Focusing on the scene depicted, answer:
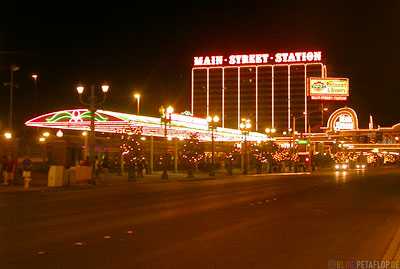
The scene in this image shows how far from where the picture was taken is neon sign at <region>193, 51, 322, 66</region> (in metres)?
170

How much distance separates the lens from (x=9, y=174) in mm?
29656

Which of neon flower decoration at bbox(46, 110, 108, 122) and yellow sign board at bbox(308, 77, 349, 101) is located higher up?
yellow sign board at bbox(308, 77, 349, 101)

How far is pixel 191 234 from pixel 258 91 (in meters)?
174

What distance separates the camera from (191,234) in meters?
11.8

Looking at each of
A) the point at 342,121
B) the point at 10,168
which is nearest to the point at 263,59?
the point at 342,121

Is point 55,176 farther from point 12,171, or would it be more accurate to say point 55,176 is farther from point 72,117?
point 72,117

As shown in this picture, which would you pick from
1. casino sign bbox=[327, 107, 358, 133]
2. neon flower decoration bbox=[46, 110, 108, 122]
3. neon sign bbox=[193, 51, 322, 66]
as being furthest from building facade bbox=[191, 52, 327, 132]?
neon flower decoration bbox=[46, 110, 108, 122]

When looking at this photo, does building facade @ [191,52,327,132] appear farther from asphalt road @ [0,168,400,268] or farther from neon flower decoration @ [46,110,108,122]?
asphalt road @ [0,168,400,268]

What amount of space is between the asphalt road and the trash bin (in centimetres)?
1026

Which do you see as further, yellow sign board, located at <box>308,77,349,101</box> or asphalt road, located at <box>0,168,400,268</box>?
yellow sign board, located at <box>308,77,349,101</box>

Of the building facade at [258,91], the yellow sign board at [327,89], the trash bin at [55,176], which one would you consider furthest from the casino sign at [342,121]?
the trash bin at [55,176]

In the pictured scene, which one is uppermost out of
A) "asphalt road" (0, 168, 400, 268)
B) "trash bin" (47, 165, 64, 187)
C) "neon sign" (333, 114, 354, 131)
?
"neon sign" (333, 114, 354, 131)

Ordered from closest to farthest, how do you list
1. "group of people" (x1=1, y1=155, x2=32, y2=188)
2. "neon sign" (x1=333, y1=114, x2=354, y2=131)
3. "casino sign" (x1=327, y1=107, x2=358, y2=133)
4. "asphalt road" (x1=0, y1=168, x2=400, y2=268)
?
"asphalt road" (x1=0, y1=168, x2=400, y2=268), "group of people" (x1=1, y1=155, x2=32, y2=188), "casino sign" (x1=327, y1=107, x2=358, y2=133), "neon sign" (x1=333, y1=114, x2=354, y2=131)

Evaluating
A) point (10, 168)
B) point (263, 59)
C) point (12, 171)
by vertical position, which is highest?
point (263, 59)
